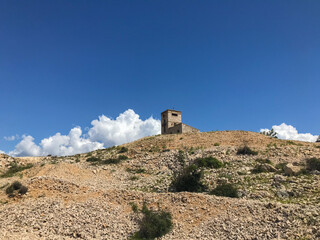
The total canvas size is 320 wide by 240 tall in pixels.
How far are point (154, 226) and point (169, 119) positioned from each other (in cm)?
3317

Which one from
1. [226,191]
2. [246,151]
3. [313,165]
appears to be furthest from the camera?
[246,151]

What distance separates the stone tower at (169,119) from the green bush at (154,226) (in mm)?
31828

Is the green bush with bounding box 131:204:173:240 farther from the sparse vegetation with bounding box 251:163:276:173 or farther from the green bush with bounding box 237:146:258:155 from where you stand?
the green bush with bounding box 237:146:258:155

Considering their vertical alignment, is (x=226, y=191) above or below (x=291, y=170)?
below

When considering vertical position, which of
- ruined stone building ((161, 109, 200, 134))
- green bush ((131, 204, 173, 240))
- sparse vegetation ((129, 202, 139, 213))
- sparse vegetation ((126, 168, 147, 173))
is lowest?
green bush ((131, 204, 173, 240))

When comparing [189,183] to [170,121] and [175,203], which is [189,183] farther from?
[170,121]

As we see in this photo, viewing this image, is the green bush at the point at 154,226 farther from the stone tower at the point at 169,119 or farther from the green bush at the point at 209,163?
the stone tower at the point at 169,119

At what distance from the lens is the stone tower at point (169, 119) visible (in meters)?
43.4

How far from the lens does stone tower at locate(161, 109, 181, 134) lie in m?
43.4

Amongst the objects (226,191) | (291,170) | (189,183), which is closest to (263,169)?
(291,170)

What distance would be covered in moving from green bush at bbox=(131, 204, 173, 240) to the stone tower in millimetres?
31828

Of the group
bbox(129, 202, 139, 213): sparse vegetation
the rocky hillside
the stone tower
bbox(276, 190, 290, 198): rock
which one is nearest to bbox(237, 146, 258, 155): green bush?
the rocky hillside

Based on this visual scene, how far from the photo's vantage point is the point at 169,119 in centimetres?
4341

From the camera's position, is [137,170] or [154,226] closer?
[154,226]
